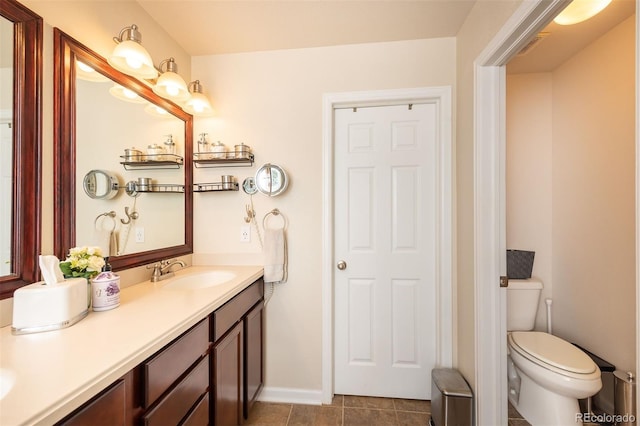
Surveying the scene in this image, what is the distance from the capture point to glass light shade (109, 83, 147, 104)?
→ 1273mm

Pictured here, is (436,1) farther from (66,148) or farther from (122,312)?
(122,312)

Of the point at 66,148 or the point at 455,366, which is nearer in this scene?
the point at 66,148

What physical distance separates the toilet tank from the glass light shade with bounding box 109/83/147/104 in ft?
8.93

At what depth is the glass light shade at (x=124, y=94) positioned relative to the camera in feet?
4.18

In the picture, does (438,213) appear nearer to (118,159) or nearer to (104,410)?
(104,410)

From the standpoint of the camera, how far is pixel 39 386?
1.84ft

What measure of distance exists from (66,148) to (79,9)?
649 millimetres

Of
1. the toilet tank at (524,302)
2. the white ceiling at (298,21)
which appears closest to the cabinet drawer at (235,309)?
the white ceiling at (298,21)

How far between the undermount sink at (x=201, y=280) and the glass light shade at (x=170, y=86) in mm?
1099

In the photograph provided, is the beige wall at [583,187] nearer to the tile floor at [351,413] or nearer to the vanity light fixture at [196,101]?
the tile floor at [351,413]

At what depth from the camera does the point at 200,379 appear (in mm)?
1038

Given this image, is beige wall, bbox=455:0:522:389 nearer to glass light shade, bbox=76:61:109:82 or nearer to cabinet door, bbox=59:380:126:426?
cabinet door, bbox=59:380:126:426

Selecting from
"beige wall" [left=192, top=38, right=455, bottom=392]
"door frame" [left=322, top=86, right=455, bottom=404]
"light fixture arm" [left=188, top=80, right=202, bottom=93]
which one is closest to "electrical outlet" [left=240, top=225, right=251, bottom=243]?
"beige wall" [left=192, top=38, right=455, bottom=392]

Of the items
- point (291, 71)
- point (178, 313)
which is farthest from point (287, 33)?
point (178, 313)
